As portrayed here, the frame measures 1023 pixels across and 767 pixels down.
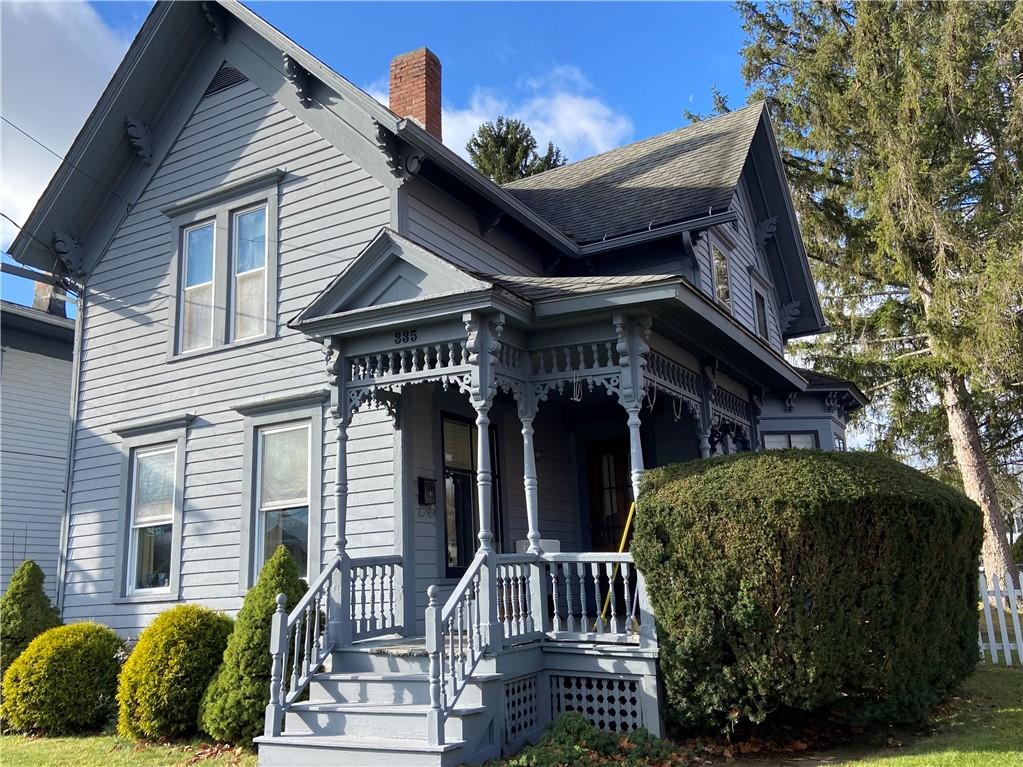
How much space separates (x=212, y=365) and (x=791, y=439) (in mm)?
9857

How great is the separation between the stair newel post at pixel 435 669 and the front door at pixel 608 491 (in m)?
6.09

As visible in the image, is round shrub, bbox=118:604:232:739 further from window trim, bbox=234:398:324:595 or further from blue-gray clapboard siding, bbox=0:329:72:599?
blue-gray clapboard siding, bbox=0:329:72:599

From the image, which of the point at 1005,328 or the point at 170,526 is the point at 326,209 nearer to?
the point at 170,526

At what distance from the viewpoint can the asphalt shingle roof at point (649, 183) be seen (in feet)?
40.3

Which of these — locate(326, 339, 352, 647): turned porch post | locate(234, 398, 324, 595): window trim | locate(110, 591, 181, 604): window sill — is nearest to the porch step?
locate(326, 339, 352, 647): turned porch post

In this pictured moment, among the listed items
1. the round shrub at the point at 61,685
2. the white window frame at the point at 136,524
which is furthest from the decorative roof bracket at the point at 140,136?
the round shrub at the point at 61,685

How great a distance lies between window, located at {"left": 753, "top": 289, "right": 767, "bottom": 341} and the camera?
1609 centimetres

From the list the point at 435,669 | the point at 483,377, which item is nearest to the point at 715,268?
the point at 483,377

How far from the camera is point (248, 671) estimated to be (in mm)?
8109

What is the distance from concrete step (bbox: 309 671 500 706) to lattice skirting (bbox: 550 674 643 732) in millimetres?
965

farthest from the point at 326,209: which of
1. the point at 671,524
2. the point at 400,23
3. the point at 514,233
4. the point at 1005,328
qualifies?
the point at 1005,328

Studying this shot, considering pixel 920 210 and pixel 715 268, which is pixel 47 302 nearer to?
pixel 715 268

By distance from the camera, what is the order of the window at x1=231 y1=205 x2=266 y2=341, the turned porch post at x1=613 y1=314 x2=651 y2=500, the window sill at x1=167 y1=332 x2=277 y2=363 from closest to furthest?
1. the turned porch post at x1=613 y1=314 x2=651 y2=500
2. the window sill at x1=167 y1=332 x2=277 y2=363
3. the window at x1=231 y1=205 x2=266 y2=341

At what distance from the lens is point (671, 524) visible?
6.83 m
